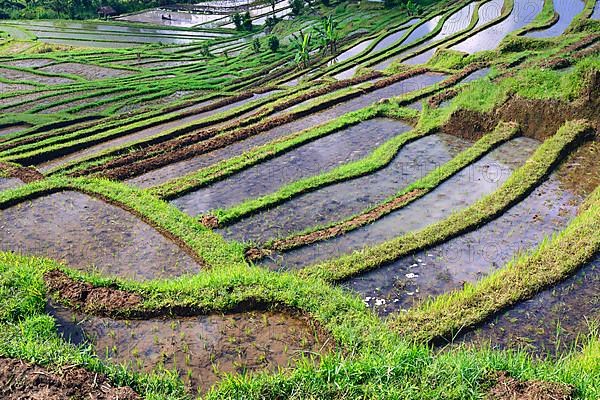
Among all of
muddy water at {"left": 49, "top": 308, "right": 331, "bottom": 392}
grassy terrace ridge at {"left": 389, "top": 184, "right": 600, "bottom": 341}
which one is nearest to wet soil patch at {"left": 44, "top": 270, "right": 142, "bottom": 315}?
muddy water at {"left": 49, "top": 308, "right": 331, "bottom": 392}

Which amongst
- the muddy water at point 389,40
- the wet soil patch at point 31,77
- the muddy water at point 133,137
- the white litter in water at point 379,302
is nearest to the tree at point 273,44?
the muddy water at point 389,40

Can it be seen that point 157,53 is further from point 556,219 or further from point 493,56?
point 556,219

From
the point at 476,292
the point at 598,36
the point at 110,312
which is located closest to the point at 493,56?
the point at 598,36

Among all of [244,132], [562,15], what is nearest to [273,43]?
[562,15]

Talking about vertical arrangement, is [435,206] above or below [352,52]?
below

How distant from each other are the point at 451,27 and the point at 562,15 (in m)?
5.78

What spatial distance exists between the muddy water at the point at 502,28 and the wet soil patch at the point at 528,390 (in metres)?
21.4

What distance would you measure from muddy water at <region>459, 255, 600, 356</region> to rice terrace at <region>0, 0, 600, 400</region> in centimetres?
3

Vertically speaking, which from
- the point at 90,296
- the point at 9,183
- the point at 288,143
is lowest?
the point at 288,143

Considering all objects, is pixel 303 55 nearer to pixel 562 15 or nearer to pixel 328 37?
pixel 328 37

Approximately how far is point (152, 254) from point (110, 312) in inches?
91.5

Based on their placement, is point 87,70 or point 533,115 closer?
point 533,115

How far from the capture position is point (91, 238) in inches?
411

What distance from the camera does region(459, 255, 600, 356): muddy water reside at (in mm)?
6688
